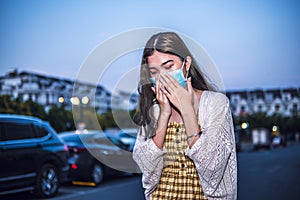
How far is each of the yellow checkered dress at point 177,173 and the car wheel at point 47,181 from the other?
766cm

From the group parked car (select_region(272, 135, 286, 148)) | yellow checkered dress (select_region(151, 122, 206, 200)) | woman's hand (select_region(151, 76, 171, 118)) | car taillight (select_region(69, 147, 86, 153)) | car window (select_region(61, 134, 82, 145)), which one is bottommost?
parked car (select_region(272, 135, 286, 148))

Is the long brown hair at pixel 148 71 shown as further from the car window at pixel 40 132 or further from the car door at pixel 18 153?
the car window at pixel 40 132

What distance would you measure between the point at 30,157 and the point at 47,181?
2.43ft

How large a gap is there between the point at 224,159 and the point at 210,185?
0.12 metres

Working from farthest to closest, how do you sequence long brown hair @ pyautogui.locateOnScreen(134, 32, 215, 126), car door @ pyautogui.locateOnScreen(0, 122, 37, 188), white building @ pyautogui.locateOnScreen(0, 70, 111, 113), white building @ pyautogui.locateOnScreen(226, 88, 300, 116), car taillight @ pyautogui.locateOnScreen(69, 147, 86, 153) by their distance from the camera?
white building @ pyautogui.locateOnScreen(226, 88, 300, 116)
white building @ pyautogui.locateOnScreen(0, 70, 111, 113)
car taillight @ pyautogui.locateOnScreen(69, 147, 86, 153)
car door @ pyautogui.locateOnScreen(0, 122, 37, 188)
long brown hair @ pyautogui.locateOnScreen(134, 32, 215, 126)

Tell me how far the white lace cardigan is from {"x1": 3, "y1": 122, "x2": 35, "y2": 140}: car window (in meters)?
7.33

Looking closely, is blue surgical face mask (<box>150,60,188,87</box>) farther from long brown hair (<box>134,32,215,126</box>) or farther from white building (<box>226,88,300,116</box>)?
white building (<box>226,88,300,116</box>)

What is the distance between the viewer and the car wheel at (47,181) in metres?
9.27

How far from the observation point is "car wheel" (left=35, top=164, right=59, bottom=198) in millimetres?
9266

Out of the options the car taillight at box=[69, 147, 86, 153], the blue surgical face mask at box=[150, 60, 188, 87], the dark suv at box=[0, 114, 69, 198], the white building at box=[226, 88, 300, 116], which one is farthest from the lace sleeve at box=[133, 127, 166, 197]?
the white building at box=[226, 88, 300, 116]

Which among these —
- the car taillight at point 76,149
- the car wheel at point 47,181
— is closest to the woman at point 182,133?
the car wheel at point 47,181

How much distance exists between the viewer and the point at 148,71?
207cm

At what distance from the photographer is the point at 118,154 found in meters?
2.27

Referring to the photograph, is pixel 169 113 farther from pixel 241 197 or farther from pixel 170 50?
pixel 241 197
